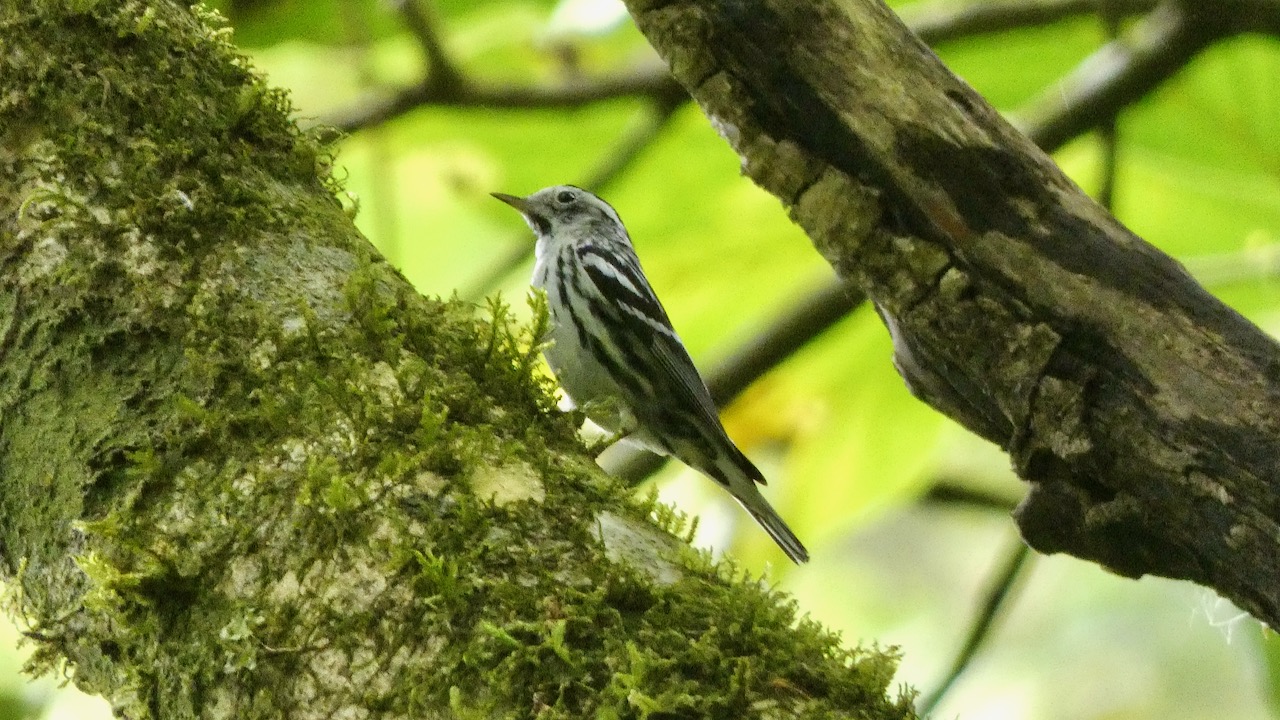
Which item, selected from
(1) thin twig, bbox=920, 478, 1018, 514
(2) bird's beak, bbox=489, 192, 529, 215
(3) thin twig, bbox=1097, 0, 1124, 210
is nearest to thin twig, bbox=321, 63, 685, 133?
(2) bird's beak, bbox=489, 192, 529, 215

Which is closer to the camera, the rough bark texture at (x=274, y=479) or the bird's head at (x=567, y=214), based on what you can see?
the rough bark texture at (x=274, y=479)

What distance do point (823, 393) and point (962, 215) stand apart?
298cm

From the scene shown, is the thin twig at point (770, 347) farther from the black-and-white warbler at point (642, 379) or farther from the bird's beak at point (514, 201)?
the bird's beak at point (514, 201)

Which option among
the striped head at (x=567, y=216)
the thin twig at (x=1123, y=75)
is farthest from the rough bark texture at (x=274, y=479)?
the thin twig at (x=1123, y=75)

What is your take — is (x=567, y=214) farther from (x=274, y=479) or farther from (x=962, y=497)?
(x=274, y=479)

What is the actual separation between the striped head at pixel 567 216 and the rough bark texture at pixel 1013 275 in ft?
A: 10.4

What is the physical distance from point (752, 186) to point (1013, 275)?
3261mm

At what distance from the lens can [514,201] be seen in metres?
5.50

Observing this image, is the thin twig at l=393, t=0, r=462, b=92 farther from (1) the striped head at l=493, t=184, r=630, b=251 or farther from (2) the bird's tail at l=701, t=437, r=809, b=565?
(2) the bird's tail at l=701, t=437, r=809, b=565

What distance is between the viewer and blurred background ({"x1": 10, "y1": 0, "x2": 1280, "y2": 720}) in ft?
16.0

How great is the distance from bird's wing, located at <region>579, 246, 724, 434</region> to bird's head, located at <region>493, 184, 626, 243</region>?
0.93 feet

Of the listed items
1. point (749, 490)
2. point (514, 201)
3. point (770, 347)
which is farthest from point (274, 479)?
point (514, 201)

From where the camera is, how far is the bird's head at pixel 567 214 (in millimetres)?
5711

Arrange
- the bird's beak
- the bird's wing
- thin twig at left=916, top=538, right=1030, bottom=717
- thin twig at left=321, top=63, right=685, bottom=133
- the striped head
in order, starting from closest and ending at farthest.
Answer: thin twig at left=916, top=538, right=1030, bottom=717 → the bird's wing → thin twig at left=321, top=63, right=685, bottom=133 → the bird's beak → the striped head
